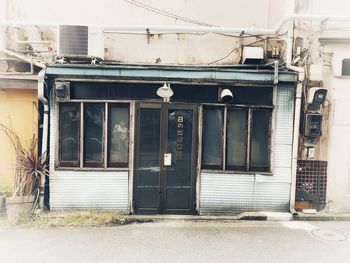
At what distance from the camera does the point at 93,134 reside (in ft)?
32.9

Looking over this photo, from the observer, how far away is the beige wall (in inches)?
403

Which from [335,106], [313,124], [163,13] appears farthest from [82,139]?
[335,106]

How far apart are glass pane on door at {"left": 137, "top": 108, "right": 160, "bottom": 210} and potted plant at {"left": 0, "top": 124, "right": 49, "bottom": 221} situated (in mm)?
2889

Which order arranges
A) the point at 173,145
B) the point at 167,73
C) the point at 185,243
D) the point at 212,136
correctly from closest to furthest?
1. the point at 185,243
2. the point at 167,73
3. the point at 173,145
4. the point at 212,136

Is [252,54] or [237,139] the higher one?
[252,54]

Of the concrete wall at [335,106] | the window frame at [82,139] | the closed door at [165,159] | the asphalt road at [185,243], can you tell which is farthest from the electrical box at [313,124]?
the window frame at [82,139]

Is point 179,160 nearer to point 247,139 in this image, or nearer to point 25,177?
point 247,139

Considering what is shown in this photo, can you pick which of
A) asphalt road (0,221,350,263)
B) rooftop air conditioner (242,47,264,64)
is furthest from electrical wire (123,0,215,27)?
asphalt road (0,221,350,263)

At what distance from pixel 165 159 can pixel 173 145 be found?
498 mm

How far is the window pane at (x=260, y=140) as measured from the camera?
10172mm

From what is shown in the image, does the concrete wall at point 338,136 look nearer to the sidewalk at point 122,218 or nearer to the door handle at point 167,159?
the sidewalk at point 122,218

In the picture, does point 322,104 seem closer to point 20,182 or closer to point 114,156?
point 114,156

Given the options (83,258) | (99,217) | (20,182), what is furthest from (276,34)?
(20,182)

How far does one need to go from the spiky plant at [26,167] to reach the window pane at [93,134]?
4.35 ft
